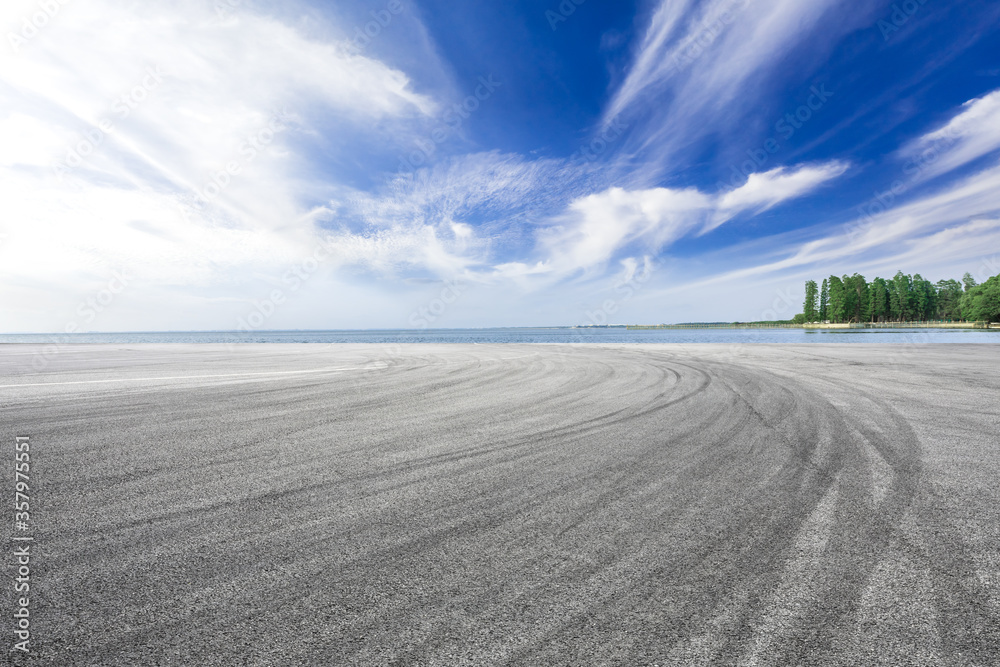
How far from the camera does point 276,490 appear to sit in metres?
3.49

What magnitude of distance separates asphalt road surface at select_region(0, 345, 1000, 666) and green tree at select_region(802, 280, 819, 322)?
104228mm

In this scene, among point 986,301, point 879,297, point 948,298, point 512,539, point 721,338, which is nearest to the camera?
point 512,539

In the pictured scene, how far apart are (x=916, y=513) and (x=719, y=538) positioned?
1697mm

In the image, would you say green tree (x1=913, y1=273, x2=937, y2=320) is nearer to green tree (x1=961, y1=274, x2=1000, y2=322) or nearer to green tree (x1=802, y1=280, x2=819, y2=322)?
green tree (x1=961, y1=274, x2=1000, y2=322)

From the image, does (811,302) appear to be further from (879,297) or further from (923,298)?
(923,298)

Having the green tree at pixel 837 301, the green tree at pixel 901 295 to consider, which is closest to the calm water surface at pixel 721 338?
the green tree at pixel 837 301

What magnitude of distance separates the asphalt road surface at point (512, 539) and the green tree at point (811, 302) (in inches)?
4103

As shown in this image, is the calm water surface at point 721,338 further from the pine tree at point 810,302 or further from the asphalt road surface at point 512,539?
the asphalt road surface at point 512,539

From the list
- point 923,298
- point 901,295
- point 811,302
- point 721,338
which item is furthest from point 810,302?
point 721,338

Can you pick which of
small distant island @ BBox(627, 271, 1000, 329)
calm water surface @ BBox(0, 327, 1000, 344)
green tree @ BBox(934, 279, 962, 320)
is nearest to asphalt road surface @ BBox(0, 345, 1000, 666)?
calm water surface @ BBox(0, 327, 1000, 344)

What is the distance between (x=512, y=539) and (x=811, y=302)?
11197 centimetres

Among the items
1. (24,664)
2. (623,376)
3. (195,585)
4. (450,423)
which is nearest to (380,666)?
(195,585)

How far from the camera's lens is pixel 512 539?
263 cm

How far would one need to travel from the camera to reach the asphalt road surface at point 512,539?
5.73 feet
